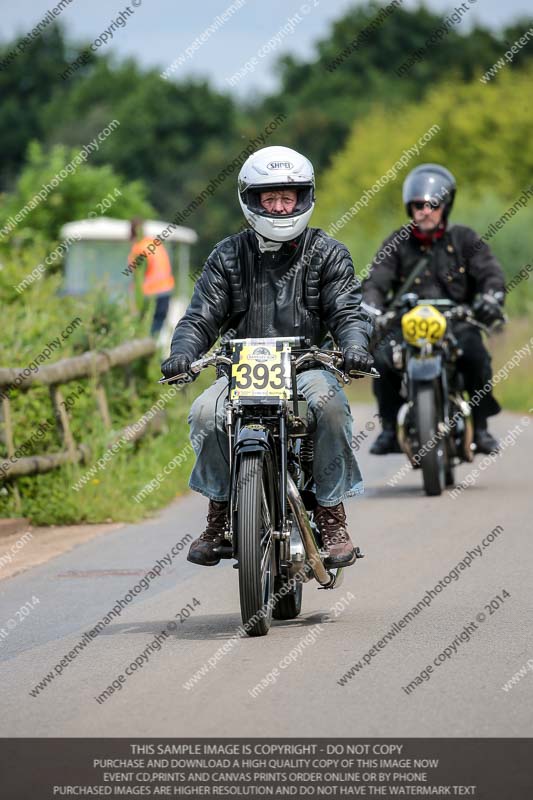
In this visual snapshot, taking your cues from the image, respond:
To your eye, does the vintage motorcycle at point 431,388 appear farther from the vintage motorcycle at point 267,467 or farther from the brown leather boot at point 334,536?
the vintage motorcycle at point 267,467

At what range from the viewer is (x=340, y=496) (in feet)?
23.9

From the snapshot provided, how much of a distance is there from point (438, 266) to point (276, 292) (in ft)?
17.9

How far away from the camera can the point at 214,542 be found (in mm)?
7188

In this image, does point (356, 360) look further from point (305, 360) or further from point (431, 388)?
point (431, 388)

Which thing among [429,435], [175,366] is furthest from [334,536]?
[429,435]

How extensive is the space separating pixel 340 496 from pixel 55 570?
2933 millimetres

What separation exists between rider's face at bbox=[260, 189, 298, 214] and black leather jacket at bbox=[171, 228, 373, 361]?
19cm

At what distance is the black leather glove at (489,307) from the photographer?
485 inches

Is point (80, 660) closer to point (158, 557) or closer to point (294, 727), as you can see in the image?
point (294, 727)

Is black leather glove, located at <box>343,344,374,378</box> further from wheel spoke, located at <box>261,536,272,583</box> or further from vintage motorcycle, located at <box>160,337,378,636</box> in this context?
wheel spoke, located at <box>261,536,272,583</box>

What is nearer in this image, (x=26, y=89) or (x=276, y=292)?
(x=276, y=292)

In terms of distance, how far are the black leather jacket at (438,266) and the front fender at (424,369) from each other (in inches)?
25.2

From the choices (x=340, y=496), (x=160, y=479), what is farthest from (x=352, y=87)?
(x=340, y=496)

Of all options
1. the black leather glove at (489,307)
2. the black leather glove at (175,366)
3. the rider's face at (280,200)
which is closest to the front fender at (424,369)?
the black leather glove at (489,307)
